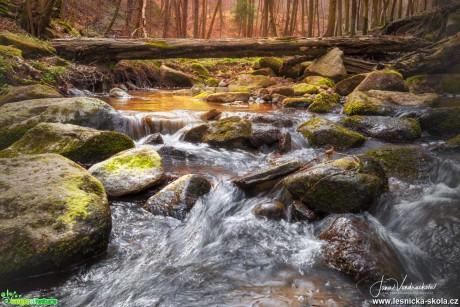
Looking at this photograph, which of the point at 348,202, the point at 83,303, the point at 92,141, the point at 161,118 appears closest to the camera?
the point at 83,303

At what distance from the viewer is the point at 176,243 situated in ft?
12.5

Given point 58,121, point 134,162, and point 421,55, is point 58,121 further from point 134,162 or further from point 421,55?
point 421,55

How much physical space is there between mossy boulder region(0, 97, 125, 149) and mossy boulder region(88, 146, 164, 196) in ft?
6.57

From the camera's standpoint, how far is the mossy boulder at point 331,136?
684 cm

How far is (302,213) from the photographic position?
413 cm

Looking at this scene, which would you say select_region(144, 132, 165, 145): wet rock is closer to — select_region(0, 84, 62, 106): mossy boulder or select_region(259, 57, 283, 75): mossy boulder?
select_region(0, 84, 62, 106): mossy boulder

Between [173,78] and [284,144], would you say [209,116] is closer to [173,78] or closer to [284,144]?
[284,144]

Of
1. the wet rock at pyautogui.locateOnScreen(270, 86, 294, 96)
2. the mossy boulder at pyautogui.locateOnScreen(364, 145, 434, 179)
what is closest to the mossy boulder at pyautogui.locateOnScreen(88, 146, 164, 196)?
the mossy boulder at pyautogui.locateOnScreen(364, 145, 434, 179)

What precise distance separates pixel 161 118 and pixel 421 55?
993 centimetres

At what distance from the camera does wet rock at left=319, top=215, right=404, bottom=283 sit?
3.08 meters

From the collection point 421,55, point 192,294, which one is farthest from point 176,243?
point 421,55

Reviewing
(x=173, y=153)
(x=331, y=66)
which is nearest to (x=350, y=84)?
(x=331, y=66)

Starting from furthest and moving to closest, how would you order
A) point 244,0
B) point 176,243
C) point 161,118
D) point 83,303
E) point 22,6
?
point 244,0 < point 22,6 < point 161,118 < point 176,243 < point 83,303

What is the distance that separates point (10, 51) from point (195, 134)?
22.0 ft
